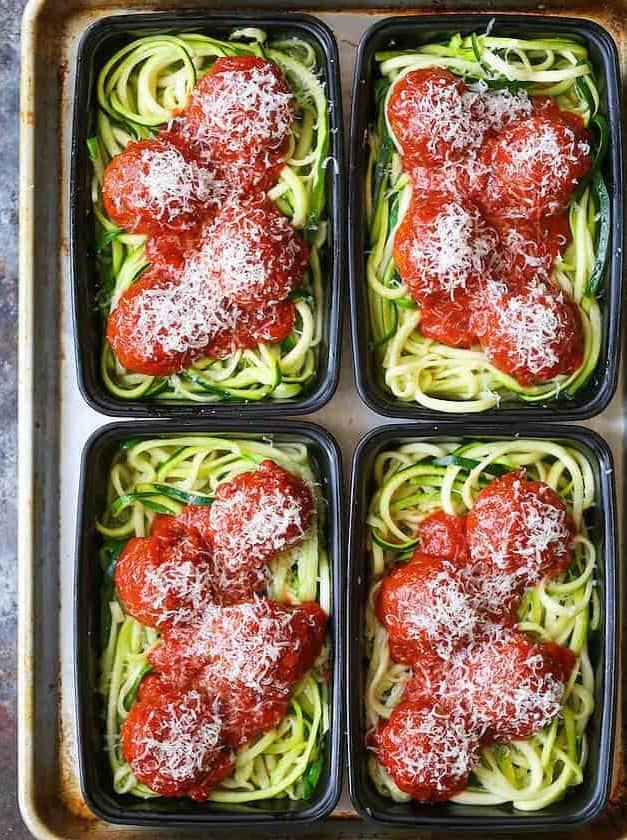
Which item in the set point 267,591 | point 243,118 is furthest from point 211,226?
point 267,591

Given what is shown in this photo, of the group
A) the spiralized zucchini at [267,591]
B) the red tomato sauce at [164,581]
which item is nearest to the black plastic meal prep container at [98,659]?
the spiralized zucchini at [267,591]

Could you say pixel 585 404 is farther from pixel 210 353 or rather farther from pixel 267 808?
pixel 267 808

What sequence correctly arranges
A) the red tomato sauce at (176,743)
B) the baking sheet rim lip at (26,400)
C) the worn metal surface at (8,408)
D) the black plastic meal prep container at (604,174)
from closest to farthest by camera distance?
the red tomato sauce at (176,743), the black plastic meal prep container at (604,174), the baking sheet rim lip at (26,400), the worn metal surface at (8,408)

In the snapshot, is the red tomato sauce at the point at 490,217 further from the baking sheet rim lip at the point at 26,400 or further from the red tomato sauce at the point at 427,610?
the baking sheet rim lip at the point at 26,400

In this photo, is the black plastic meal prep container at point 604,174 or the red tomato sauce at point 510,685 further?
the black plastic meal prep container at point 604,174

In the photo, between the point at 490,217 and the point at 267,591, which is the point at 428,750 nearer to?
Result: the point at 267,591

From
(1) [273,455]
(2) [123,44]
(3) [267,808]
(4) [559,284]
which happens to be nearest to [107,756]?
(3) [267,808]
